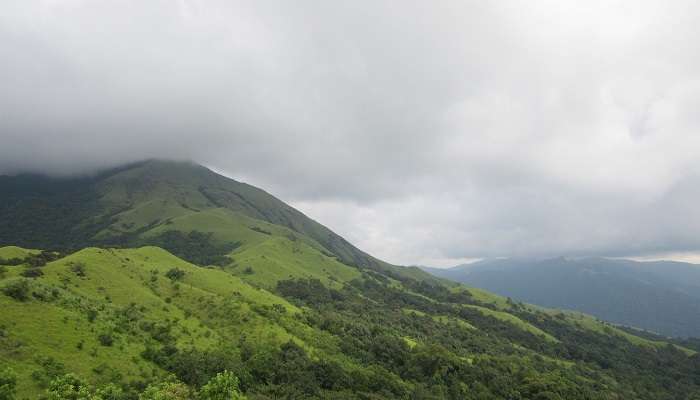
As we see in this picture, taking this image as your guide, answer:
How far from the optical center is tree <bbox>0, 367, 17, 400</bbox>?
137ft

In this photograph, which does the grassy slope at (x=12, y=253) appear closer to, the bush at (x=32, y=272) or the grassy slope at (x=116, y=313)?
the grassy slope at (x=116, y=313)

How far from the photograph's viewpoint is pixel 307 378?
80625mm

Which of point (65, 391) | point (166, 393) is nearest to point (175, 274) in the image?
point (65, 391)

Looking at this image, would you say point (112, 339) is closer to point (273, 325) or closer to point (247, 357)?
point (247, 357)

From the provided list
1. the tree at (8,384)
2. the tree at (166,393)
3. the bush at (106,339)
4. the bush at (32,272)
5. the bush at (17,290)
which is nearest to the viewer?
the tree at (166,393)

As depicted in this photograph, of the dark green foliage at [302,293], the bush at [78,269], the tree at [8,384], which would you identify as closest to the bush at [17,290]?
the tree at [8,384]

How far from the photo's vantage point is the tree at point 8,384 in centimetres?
4185

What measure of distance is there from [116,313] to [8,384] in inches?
1297

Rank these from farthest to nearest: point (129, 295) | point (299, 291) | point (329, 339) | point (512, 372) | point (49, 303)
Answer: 1. point (299, 291)
2. point (512, 372)
3. point (329, 339)
4. point (129, 295)
5. point (49, 303)

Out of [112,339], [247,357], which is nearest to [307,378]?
[247,357]

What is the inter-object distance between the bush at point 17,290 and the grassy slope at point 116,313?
106cm

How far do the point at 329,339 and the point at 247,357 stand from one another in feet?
107

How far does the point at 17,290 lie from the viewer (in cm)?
6156

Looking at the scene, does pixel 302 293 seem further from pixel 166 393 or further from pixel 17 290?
pixel 166 393
